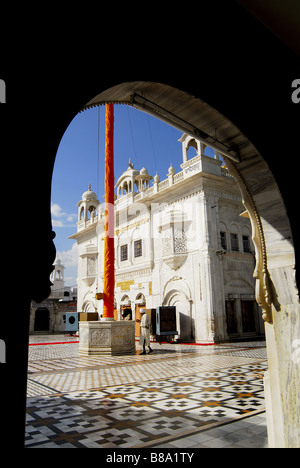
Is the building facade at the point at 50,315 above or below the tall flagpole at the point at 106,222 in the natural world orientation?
below

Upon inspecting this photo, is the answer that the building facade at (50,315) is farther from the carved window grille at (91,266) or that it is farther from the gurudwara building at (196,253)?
the gurudwara building at (196,253)

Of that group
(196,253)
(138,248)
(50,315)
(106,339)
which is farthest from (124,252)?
(50,315)

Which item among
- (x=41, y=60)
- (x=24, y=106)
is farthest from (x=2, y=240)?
(x=41, y=60)

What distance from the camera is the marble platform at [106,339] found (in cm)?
1099

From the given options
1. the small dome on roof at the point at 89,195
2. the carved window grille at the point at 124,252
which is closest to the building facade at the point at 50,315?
the small dome on roof at the point at 89,195

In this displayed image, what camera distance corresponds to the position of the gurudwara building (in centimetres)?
1555

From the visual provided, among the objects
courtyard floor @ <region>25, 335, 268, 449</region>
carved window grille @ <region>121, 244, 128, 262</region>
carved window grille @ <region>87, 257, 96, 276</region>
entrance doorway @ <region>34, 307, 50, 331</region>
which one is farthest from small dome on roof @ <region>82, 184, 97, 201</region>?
courtyard floor @ <region>25, 335, 268, 449</region>

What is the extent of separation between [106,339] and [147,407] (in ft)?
21.6

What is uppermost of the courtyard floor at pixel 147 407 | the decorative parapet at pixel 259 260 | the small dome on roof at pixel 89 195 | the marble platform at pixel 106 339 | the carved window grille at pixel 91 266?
the small dome on roof at pixel 89 195

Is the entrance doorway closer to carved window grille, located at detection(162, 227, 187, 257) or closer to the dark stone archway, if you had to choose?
carved window grille, located at detection(162, 227, 187, 257)

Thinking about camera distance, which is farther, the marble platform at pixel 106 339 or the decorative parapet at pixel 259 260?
the marble platform at pixel 106 339

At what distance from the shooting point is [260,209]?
307cm

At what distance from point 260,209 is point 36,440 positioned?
10.7ft

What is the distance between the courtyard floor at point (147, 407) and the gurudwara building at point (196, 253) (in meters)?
7.09
